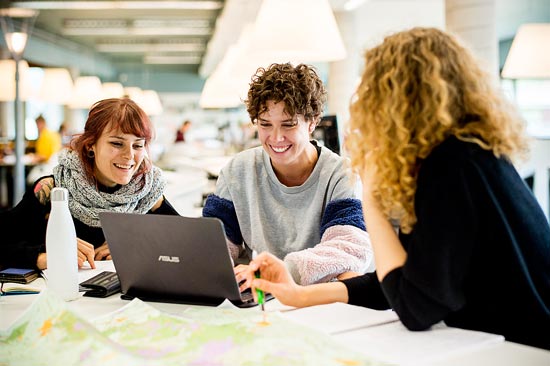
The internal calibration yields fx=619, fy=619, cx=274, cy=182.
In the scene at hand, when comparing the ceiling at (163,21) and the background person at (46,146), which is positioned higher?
the ceiling at (163,21)

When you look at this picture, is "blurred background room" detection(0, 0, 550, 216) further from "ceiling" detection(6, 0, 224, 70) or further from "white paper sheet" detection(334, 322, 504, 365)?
"white paper sheet" detection(334, 322, 504, 365)

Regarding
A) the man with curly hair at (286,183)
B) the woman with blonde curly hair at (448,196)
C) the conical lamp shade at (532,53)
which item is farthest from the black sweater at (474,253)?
the conical lamp shade at (532,53)

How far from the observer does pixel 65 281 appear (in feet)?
5.43

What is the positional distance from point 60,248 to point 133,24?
1193 centimetres

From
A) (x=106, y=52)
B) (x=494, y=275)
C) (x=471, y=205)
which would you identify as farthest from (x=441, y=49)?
(x=106, y=52)

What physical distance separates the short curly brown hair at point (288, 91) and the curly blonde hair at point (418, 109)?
715mm

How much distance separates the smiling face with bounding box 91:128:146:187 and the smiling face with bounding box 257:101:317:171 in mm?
520

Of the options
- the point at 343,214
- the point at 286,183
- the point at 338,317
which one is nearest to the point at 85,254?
the point at 286,183

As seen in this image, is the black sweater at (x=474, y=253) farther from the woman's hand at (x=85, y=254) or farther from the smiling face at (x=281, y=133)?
the woman's hand at (x=85, y=254)

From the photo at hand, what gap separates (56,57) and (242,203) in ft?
49.8

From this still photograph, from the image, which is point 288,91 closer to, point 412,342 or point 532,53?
point 412,342

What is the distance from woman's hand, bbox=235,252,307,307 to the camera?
147 cm

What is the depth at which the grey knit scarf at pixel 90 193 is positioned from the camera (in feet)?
7.54

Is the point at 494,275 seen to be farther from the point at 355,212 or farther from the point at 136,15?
the point at 136,15
